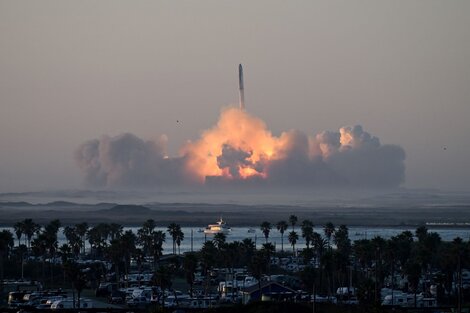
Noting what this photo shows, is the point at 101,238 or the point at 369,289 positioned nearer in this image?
the point at 369,289

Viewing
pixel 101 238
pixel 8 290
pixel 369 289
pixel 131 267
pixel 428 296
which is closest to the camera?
pixel 369 289

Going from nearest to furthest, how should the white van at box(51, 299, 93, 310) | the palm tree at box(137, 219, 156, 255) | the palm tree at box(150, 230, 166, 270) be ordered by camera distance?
the white van at box(51, 299, 93, 310)
the palm tree at box(150, 230, 166, 270)
the palm tree at box(137, 219, 156, 255)

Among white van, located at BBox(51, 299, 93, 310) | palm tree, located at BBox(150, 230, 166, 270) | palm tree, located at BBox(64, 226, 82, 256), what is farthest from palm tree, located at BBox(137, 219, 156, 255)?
white van, located at BBox(51, 299, 93, 310)

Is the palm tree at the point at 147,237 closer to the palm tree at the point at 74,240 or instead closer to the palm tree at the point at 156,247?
the palm tree at the point at 156,247

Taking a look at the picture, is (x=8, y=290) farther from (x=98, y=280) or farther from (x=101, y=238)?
(x=101, y=238)

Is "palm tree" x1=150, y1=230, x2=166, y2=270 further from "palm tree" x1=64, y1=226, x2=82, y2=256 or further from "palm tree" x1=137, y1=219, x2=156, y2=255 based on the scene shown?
Answer: "palm tree" x1=64, y1=226, x2=82, y2=256

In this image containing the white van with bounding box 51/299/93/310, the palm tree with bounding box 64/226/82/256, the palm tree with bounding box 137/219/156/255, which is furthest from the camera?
the palm tree with bounding box 64/226/82/256

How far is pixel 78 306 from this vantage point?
77188 millimetres

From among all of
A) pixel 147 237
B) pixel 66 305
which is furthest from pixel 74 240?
pixel 66 305

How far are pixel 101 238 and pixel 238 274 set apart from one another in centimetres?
3724

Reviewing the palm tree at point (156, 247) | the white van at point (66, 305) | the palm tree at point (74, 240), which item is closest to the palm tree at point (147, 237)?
the palm tree at point (156, 247)

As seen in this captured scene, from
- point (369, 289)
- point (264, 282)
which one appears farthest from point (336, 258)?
point (369, 289)

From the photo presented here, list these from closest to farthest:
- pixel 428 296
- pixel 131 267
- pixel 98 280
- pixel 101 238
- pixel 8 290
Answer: pixel 428 296, pixel 8 290, pixel 98 280, pixel 131 267, pixel 101 238

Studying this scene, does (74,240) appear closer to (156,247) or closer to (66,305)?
(156,247)
